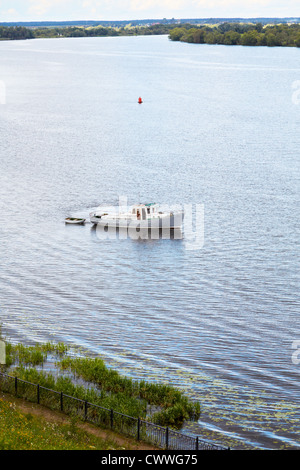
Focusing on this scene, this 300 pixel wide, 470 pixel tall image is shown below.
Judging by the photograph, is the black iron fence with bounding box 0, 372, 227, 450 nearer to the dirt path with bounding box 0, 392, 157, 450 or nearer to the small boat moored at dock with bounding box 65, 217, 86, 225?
the dirt path with bounding box 0, 392, 157, 450

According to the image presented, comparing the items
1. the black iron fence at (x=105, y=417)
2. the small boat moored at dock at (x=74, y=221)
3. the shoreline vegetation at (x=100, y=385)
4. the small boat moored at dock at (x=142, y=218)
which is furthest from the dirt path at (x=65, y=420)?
the small boat moored at dock at (x=74, y=221)

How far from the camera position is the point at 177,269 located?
6269 cm

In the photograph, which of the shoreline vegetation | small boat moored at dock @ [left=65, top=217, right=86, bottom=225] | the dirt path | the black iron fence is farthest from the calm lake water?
the dirt path

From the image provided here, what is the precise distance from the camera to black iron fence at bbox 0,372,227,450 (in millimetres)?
29994

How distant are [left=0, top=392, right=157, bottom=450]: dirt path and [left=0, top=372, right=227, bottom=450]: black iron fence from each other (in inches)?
11.5

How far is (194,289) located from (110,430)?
88.5ft

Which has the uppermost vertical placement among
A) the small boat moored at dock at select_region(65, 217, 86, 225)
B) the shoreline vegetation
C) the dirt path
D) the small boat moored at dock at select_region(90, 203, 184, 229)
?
the small boat moored at dock at select_region(90, 203, 184, 229)

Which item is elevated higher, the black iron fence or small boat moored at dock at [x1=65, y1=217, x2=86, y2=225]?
small boat moored at dock at [x1=65, y1=217, x2=86, y2=225]

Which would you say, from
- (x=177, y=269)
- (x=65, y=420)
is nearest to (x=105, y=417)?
(x=65, y=420)

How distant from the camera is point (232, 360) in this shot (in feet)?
141

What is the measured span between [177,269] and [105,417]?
104ft
